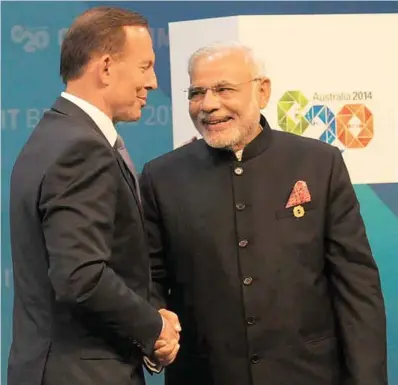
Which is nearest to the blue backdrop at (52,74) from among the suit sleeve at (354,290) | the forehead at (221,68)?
the suit sleeve at (354,290)

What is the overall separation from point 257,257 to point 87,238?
614mm

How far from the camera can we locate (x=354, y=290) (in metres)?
1.80

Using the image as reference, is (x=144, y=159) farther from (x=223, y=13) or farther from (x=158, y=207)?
(x=158, y=207)

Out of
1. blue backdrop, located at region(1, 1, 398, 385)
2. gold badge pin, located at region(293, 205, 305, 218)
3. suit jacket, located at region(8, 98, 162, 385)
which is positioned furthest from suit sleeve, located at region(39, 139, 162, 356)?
blue backdrop, located at region(1, 1, 398, 385)

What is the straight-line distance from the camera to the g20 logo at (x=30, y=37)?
3.12m

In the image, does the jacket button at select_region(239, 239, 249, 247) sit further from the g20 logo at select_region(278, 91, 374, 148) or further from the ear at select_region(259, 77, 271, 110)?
the g20 logo at select_region(278, 91, 374, 148)

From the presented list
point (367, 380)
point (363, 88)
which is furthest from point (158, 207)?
point (363, 88)

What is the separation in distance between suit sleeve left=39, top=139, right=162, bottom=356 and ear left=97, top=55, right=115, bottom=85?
0.16m

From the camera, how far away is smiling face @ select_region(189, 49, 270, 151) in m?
1.80

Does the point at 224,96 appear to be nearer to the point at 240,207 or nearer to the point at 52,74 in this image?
the point at 240,207

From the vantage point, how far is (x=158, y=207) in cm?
186

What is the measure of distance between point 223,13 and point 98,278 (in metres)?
2.16

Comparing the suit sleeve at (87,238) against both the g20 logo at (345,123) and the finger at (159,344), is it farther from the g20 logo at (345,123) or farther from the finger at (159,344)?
the g20 logo at (345,123)

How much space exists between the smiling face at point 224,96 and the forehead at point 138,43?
340 mm
